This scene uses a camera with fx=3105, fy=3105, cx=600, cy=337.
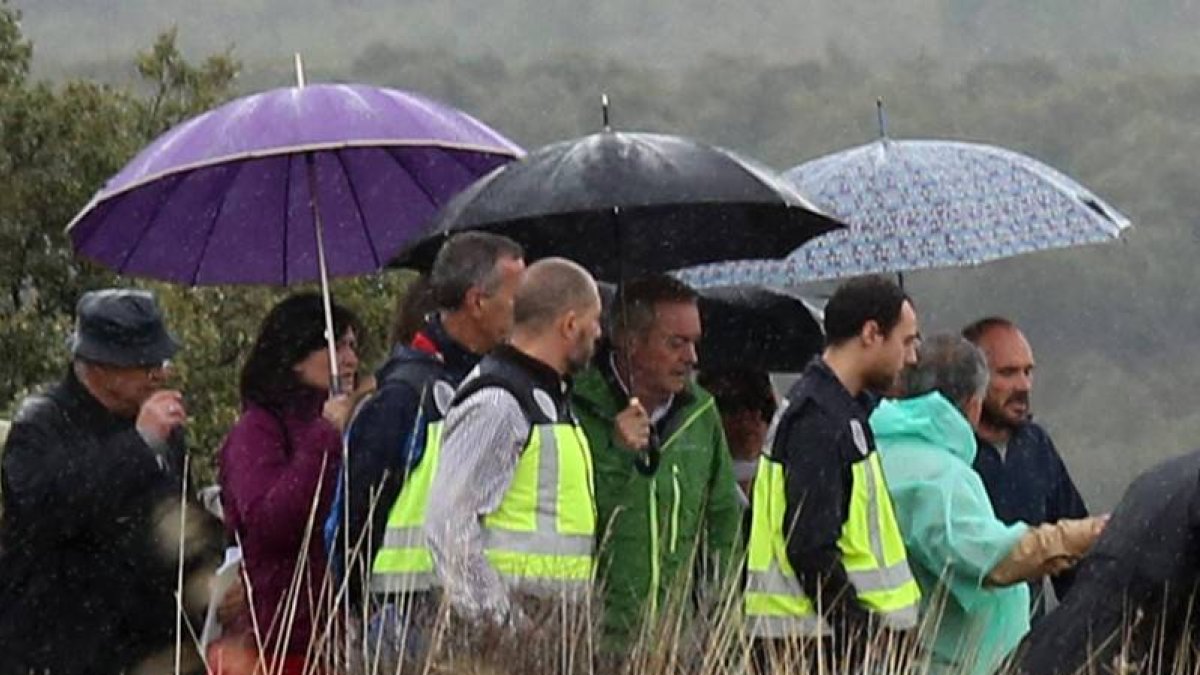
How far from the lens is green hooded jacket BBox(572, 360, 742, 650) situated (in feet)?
24.0

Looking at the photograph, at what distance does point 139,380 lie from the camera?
7340mm

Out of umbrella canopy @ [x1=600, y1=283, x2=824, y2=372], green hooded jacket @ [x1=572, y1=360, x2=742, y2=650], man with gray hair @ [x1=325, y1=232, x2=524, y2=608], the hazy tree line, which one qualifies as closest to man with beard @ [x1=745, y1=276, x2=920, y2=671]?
green hooded jacket @ [x1=572, y1=360, x2=742, y2=650]

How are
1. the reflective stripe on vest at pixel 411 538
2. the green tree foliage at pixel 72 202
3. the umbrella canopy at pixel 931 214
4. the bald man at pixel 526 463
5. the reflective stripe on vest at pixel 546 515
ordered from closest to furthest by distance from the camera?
the bald man at pixel 526 463
the reflective stripe on vest at pixel 546 515
the reflective stripe on vest at pixel 411 538
the umbrella canopy at pixel 931 214
the green tree foliage at pixel 72 202

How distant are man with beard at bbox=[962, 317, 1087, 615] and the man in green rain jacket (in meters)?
1.23

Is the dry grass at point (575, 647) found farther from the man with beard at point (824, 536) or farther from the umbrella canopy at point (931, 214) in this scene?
the umbrella canopy at point (931, 214)

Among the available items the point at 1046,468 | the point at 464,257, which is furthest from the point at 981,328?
the point at 464,257

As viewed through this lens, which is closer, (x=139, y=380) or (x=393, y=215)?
(x=139, y=380)

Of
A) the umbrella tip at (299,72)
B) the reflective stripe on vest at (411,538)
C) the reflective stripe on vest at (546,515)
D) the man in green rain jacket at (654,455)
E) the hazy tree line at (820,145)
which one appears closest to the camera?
the reflective stripe on vest at (546,515)

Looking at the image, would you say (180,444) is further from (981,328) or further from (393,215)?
(981,328)

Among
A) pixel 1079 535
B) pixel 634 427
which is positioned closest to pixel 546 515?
pixel 634 427

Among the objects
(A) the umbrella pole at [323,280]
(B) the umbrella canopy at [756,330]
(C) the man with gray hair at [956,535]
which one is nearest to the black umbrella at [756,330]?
(B) the umbrella canopy at [756,330]

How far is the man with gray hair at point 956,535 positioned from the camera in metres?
7.53

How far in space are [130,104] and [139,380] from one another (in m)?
21.7

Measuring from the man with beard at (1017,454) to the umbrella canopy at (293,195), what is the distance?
1514 mm
